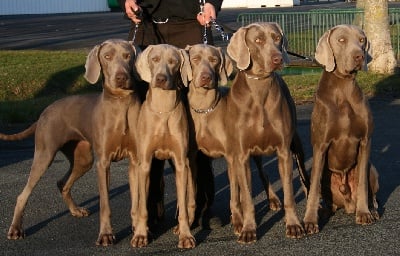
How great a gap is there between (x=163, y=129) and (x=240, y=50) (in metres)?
0.82

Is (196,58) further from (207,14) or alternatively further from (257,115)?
(207,14)

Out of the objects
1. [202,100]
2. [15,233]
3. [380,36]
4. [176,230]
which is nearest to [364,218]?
[176,230]

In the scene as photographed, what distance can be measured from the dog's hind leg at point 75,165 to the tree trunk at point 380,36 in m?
9.92

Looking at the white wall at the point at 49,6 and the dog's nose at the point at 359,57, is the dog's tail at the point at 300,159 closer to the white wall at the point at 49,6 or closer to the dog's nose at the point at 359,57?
the dog's nose at the point at 359,57

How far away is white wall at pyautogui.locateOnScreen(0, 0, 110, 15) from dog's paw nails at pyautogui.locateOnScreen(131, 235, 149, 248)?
51.5 metres

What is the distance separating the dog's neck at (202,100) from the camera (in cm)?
660

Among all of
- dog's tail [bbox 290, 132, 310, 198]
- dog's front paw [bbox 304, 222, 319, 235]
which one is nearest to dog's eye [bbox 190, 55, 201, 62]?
dog's tail [bbox 290, 132, 310, 198]

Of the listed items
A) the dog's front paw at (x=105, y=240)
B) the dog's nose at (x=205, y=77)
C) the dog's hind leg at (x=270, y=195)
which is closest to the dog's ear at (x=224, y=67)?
the dog's nose at (x=205, y=77)

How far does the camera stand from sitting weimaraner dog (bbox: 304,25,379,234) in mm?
6699

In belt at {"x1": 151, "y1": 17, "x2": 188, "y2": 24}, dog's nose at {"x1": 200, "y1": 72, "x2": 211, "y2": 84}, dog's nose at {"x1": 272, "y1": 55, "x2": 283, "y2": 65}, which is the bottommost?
dog's nose at {"x1": 200, "y1": 72, "x2": 211, "y2": 84}

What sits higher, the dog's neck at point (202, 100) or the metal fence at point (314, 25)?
the dog's neck at point (202, 100)

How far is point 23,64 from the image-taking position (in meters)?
18.2

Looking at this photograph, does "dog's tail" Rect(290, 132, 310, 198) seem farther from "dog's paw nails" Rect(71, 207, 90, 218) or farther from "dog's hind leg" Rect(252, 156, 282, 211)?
"dog's paw nails" Rect(71, 207, 90, 218)

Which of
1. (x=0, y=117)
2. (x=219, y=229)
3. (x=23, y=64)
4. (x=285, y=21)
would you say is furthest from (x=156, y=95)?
(x=285, y=21)
